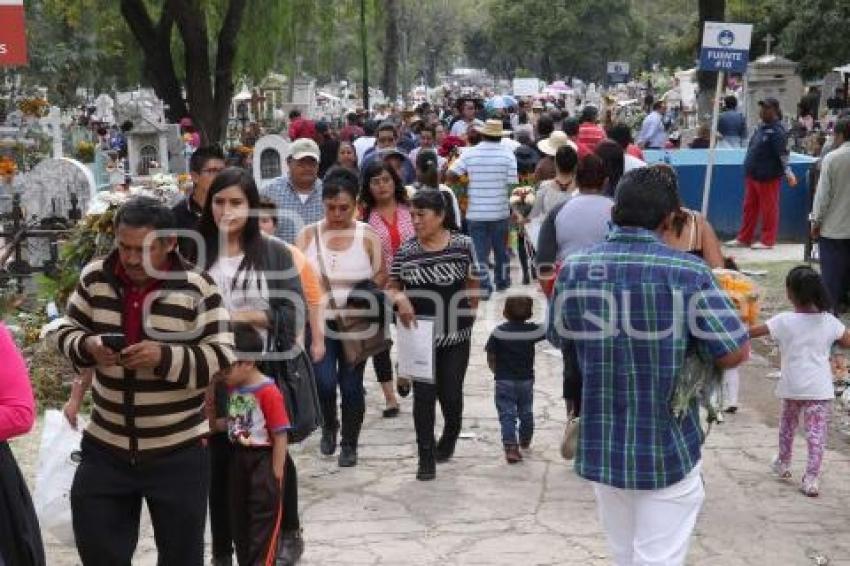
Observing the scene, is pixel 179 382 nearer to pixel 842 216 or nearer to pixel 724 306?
pixel 724 306

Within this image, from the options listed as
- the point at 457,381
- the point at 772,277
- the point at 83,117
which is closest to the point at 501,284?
the point at 772,277

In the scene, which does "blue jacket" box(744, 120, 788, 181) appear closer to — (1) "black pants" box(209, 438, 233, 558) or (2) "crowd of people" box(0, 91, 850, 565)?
(2) "crowd of people" box(0, 91, 850, 565)

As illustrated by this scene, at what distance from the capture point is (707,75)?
23781 mm

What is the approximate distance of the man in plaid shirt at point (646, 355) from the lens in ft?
14.2

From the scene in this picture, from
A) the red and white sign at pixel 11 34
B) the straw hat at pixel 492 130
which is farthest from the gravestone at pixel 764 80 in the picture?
the red and white sign at pixel 11 34

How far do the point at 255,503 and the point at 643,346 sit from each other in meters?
1.90

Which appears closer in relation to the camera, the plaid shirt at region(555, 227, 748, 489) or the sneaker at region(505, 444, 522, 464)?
the plaid shirt at region(555, 227, 748, 489)

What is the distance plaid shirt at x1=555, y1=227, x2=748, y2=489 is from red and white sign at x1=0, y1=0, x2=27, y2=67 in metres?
6.71

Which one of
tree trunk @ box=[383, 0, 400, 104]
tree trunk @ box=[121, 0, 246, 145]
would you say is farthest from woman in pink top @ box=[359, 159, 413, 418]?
tree trunk @ box=[383, 0, 400, 104]

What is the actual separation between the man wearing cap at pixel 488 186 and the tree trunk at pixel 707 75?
33.4 feet

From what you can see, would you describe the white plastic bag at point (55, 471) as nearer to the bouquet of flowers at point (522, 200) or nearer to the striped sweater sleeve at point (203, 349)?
the striped sweater sleeve at point (203, 349)

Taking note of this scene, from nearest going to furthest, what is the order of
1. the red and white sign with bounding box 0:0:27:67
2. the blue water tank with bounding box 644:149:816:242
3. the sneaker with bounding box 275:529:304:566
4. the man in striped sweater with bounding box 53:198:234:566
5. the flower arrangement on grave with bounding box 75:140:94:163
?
the man in striped sweater with bounding box 53:198:234:566 → the sneaker with bounding box 275:529:304:566 → the red and white sign with bounding box 0:0:27:67 → the blue water tank with bounding box 644:149:816:242 → the flower arrangement on grave with bounding box 75:140:94:163

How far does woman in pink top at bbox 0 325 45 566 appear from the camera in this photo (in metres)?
4.07

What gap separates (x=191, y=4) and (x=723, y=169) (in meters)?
11.1
